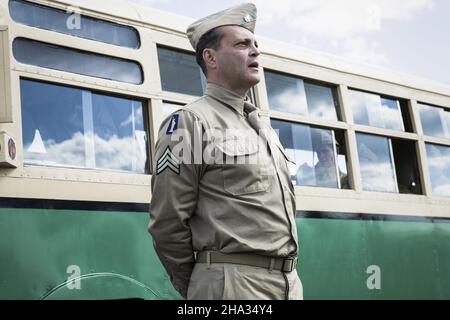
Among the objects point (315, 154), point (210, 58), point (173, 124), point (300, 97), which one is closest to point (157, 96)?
point (300, 97)

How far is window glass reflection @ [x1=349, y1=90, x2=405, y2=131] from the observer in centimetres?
573

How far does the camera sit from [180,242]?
2.46 meters

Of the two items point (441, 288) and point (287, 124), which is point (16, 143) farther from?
point (441, 288)

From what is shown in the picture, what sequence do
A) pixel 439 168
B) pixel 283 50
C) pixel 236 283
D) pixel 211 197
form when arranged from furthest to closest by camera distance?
pixel 439 168, pixel 283 50, pixel 211 197, pixel 236 283

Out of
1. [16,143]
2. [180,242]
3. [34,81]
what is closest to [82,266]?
[16,143]

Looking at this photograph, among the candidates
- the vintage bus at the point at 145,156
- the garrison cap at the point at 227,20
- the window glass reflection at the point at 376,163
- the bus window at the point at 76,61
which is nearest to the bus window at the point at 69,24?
the vintage bus at the point at 145,156

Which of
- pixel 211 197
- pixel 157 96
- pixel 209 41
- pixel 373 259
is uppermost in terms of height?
pixel 157 96

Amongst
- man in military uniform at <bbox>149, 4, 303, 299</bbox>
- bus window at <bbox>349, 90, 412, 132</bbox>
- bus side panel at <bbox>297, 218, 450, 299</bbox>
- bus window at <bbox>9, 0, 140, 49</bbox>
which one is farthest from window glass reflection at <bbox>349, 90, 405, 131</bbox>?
man in military uniform at <bbox>149, 4, 303, 299</bbox>

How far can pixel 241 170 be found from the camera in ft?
8.10

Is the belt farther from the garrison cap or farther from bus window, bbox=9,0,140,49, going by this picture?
bus window, bbox=9,0,140,49

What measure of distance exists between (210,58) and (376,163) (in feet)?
10.9

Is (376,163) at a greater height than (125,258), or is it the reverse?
(376,163)

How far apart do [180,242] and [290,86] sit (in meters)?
3.04

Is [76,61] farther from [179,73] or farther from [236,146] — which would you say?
[236,146]
